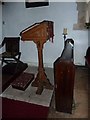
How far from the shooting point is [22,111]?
281 cm

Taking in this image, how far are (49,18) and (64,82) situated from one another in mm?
2555

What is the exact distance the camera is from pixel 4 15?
505 cm

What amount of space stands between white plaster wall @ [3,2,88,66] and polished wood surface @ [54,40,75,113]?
219 centimetres

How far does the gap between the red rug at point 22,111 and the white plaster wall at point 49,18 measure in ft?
7.04

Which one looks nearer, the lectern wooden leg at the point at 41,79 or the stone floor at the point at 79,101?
the stone floor at the point at 79,101

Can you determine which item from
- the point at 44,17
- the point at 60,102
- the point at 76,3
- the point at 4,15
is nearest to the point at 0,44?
the point at 4,15

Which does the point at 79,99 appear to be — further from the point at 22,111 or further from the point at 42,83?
the point at 22,111

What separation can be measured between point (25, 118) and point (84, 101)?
1018 millimetres

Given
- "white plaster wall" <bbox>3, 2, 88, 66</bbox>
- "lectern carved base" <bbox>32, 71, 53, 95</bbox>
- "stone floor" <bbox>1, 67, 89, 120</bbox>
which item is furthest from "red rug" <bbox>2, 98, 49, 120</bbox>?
"white plaster wall" <bbox>3, 2, 88, 66</bbox>

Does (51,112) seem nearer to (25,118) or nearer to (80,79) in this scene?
(25,118)

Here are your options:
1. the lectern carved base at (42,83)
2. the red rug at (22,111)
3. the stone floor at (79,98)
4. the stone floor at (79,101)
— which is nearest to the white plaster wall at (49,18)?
the stone floor at (79,98)

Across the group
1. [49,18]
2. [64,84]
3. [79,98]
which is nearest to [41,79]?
[79,98]

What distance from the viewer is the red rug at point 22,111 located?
2656 mm

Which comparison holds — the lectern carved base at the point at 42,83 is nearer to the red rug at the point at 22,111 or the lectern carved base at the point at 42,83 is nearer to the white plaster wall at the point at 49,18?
the red rug at the point at 22,111
